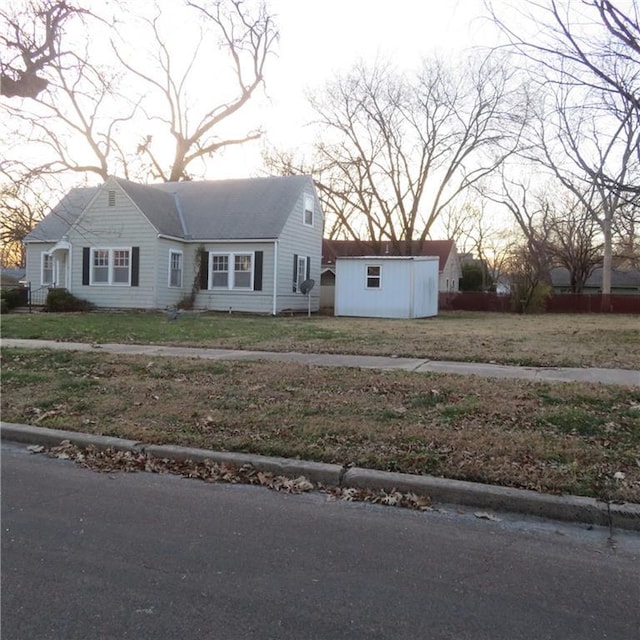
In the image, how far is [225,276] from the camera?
24750 mm

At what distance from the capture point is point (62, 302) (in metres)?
24.0

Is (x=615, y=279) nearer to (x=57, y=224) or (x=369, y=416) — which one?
(x=57, y=224)

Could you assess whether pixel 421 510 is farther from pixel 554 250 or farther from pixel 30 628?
pixel 554 250

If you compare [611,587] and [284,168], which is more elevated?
[284,168]

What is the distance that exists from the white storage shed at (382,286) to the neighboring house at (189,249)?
1986mm

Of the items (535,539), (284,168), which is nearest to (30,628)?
(535,539)

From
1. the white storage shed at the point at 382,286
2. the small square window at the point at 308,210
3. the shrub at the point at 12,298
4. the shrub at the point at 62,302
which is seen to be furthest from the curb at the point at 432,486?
the small square window at the point at 308,210

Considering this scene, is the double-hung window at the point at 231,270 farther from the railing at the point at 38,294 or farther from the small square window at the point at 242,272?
the railing at the point at 38,294

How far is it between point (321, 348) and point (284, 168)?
2923 cm

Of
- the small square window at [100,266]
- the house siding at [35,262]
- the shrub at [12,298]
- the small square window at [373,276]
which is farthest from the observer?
the house siding at [35,262]

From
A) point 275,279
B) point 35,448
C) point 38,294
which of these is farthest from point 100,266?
point 35,448

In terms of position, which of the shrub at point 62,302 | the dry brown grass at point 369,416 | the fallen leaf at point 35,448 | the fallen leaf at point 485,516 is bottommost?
the fallen leaf at point 35,448

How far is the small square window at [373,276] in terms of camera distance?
1005 inches

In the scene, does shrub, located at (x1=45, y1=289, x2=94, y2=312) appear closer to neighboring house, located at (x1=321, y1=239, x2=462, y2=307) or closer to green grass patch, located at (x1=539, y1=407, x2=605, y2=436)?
neighboring house, located at (x1=321, y1=239, x2=462, y2=307)
